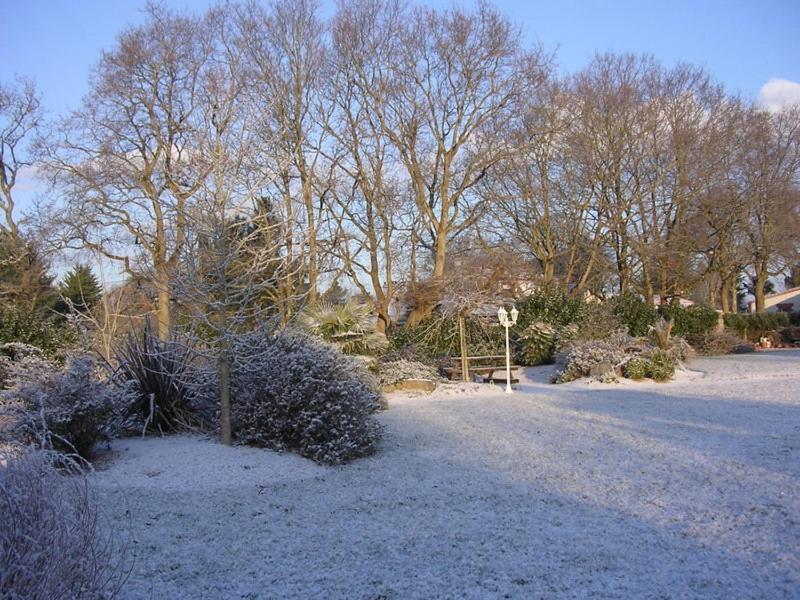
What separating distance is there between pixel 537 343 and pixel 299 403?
12.7 m

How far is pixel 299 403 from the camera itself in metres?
7.94

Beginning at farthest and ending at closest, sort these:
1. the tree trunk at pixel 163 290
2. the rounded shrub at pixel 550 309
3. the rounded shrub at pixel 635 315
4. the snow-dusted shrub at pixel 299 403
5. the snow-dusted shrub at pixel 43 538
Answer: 1. the rounded shrub at pixel 635 315
2. the rounded shrub at pixel 550 309
3. the tree trunk at pixel 163 290
4. the snow-dusted shrub at pixel 299 403
5. the snow-dusted shrub at pixel 43 538

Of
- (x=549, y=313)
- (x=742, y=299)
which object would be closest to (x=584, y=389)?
(x=549, y=313)

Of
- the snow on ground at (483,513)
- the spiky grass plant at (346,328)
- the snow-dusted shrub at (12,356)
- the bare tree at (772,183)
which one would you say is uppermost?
the bare tree at (772,183)

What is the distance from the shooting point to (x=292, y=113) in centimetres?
2127

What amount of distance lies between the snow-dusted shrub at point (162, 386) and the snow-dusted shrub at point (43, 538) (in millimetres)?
5654

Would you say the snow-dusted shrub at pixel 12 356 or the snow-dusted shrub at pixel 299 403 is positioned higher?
the snow-dusted shrub at pixel 12 356

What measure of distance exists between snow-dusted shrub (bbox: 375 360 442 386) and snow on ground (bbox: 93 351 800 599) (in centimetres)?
539

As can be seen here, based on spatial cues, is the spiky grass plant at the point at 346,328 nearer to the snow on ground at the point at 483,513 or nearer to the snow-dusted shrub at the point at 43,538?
the snow on ground at the point at 483,513

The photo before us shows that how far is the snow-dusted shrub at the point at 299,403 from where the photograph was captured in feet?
25.2

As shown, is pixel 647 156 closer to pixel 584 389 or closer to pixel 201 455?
pixel 584 389

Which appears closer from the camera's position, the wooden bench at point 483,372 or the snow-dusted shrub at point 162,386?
the snow-dusted shrub at point 162,386

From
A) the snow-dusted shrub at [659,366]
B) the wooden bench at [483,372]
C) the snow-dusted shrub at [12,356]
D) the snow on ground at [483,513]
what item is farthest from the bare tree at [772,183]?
the snow-dusted shrub at [12,356]

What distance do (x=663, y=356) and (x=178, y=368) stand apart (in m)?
11.0
